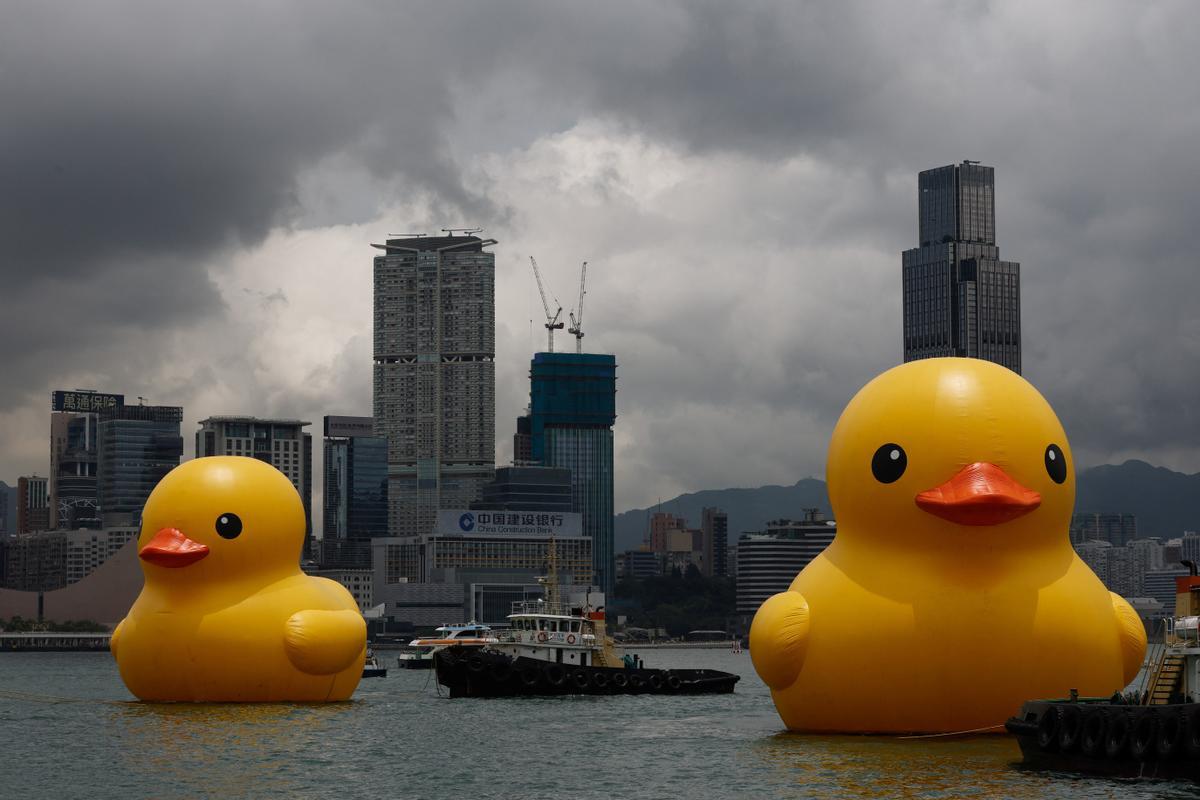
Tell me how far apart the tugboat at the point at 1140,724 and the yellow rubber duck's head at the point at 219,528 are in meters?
20.1

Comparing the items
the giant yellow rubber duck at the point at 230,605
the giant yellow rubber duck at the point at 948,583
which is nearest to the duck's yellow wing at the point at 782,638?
the giant yellow rubber duck at the point at 948,583

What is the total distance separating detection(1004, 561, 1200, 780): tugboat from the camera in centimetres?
3155

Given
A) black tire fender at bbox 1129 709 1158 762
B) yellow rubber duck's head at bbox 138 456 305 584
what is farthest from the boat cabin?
black tire fender at bbox 1129 709 1158 762

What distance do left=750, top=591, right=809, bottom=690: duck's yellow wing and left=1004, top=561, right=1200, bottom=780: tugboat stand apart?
4.32 meters

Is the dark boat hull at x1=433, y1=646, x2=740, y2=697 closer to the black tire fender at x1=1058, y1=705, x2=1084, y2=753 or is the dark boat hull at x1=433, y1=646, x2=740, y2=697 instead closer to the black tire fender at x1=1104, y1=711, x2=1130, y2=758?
the black tire fender at x1=1058, y1=705, x2=1084, y2=753

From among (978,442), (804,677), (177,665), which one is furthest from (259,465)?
(978,442)

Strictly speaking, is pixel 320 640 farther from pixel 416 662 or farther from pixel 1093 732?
pixel 416 662

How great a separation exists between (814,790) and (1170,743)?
6.11 m

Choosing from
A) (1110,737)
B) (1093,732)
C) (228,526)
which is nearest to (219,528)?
(228,526)

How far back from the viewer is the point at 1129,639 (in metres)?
37.4

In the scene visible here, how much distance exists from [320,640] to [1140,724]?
2150 centimetres

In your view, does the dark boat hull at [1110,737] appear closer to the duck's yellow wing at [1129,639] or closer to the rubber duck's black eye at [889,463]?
the duck's yellow wing at [1129,639]

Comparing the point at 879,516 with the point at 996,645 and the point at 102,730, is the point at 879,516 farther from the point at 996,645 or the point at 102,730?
the point at 102,730

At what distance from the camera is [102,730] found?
4781 cm
